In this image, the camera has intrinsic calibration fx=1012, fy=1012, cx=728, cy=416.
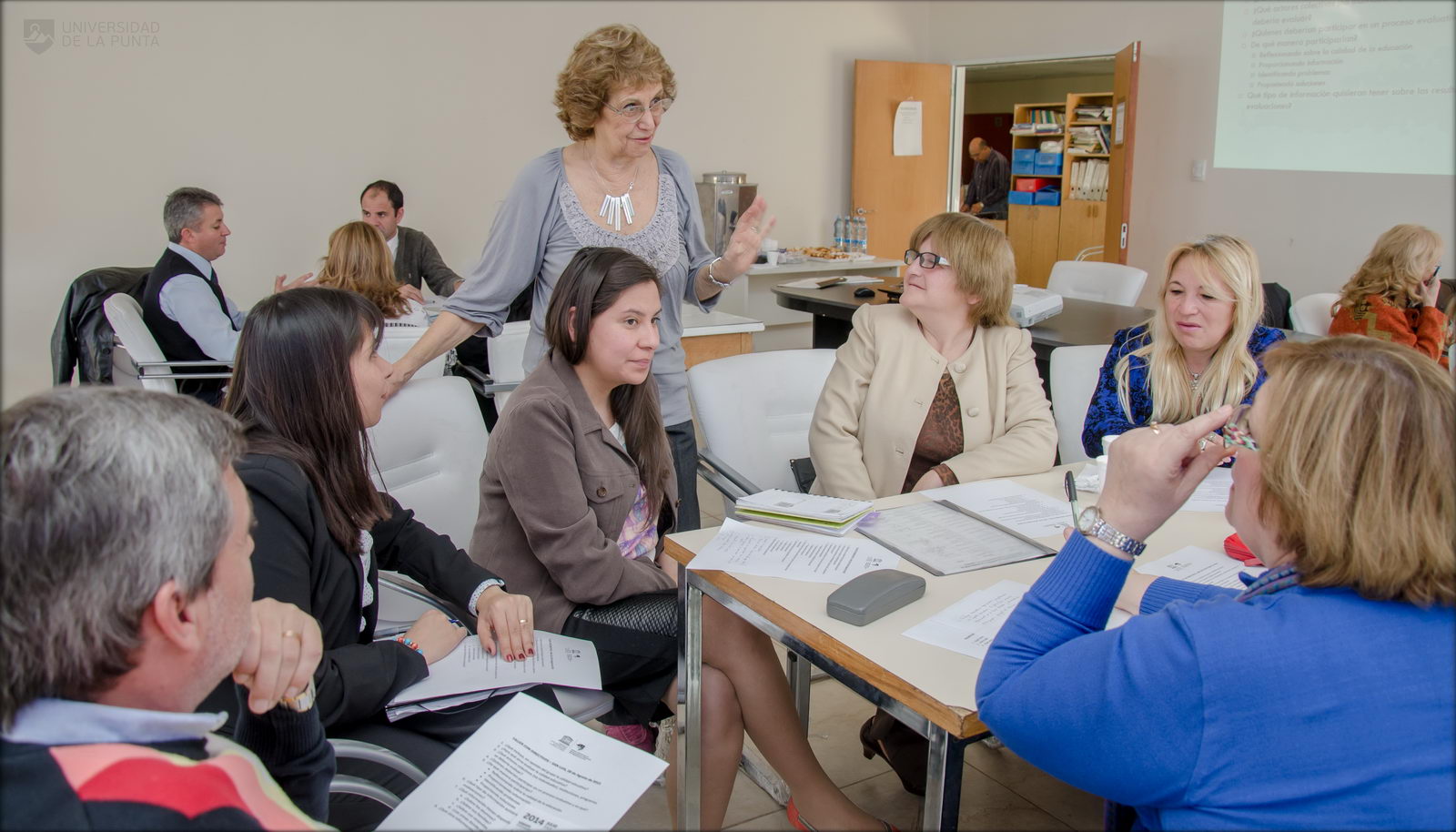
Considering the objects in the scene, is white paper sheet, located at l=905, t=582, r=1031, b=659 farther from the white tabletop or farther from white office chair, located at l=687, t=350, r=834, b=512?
white office chair, located at l=687, t=350, r=834, b=512

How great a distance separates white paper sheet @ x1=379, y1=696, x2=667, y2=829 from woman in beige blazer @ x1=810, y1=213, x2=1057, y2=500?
1.29 m

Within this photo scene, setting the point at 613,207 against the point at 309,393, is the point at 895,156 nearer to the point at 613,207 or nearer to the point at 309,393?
the point at 613,207

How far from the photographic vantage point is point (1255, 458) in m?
1.05

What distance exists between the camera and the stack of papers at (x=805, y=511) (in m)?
1.76

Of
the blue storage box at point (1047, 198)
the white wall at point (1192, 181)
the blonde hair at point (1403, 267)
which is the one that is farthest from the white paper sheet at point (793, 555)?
the blue storage box at point (1047, 198)

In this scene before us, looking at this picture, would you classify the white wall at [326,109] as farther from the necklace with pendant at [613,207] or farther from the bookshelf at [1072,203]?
the necklace with pendant at [613,207]

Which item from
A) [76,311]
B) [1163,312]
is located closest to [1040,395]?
[1163,312]

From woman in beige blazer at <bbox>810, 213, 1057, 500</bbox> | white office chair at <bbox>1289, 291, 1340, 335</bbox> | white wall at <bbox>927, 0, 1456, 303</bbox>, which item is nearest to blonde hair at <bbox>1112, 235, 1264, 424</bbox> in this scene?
woman in beige blazer at <bbox>810, 213, 1057, 500</bbox>

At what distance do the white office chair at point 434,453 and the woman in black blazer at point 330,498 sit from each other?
45 cm

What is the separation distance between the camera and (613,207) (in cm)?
237

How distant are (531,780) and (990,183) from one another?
9911 millimetres

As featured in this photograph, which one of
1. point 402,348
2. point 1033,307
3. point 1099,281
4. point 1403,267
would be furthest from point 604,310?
point 1403,267

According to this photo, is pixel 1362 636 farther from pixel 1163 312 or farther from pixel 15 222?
pixel 1163 312

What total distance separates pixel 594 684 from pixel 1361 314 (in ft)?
11.6
